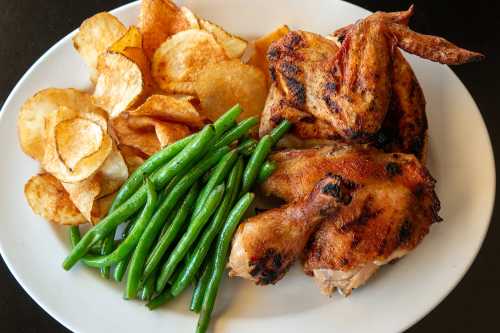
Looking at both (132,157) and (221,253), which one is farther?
(132,157)

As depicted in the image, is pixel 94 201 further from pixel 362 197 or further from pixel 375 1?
pixel 375 1

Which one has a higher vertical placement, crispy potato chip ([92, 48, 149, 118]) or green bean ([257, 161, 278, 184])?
crispy potato chip ([92, 48, 149, 118])

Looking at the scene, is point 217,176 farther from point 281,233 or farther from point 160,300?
point 160,300

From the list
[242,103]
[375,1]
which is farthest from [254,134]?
[375,1]

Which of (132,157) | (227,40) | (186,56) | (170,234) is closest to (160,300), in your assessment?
(170,234)

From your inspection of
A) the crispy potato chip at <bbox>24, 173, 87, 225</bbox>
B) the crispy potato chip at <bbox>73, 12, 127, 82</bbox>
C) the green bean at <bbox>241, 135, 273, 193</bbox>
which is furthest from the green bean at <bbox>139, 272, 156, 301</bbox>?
the crispy potato chip at <bbox>73, 12, 127, 82</bbox>

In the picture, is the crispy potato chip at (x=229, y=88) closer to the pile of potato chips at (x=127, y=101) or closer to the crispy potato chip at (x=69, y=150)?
the pile of potato chips at (x=127, y=101)

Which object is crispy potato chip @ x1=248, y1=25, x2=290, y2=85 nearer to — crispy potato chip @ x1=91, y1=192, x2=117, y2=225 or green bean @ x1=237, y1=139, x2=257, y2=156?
green bean @ x1=237, y1=139, x2=257, y2=156
